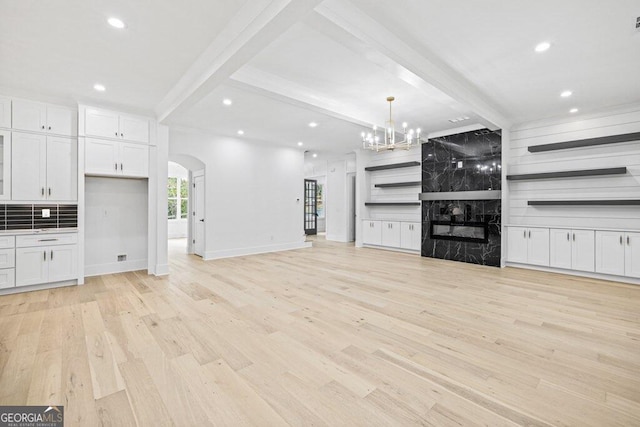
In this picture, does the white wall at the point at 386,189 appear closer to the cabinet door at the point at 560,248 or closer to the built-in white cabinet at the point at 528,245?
the built-in white cabinet at the point at 528,245

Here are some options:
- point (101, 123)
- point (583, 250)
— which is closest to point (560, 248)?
point (583, 250)

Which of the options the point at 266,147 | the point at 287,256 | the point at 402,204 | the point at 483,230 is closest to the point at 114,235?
the point at 287,256

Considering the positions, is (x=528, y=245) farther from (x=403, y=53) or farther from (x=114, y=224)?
(x=114, y=224)

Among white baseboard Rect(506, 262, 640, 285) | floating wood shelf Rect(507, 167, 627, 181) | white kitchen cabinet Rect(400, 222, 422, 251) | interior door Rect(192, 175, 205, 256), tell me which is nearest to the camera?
white baseboard Rect(506, 262, 640, 285)

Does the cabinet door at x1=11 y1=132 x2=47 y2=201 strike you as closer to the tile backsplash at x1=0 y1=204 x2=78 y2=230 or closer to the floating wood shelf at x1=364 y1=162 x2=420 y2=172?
the tile backsplash at x1=0 y1=204 x2=78 y2=230

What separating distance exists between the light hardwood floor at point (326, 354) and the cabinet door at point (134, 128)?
247cm

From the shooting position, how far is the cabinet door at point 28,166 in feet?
13.4

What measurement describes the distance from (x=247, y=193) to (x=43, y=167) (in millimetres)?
3798

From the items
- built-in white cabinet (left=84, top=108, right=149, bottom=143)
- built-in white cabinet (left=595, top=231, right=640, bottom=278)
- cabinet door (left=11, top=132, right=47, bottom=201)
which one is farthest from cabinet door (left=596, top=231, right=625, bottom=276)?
cabinet door (left=11, top=132, right=47, bottom=201)

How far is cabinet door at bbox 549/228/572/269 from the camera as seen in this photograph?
16.7 ft

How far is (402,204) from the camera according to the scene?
25.7 feet

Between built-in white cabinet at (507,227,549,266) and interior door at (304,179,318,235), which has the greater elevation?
interior door at (304,179,318,235)

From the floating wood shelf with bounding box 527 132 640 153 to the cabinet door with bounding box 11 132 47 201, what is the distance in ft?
27.8

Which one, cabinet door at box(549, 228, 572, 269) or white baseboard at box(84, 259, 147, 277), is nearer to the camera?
white baseboard at box(84, 259, 147, 277)
